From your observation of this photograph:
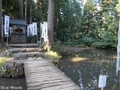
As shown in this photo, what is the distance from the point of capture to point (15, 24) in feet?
45.9

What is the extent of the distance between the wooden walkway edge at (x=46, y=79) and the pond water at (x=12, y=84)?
51 centimetres

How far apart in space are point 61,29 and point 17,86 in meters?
13.6

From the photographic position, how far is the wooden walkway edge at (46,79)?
463 cm

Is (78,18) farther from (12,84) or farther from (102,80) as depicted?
(102,80)

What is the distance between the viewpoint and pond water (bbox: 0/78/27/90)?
5898 mm

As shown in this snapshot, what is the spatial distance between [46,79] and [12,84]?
158 cm

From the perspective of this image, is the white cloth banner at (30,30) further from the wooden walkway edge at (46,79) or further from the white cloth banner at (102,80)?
the white cloth banner at (102,80)

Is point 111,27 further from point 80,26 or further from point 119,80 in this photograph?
point 119,80

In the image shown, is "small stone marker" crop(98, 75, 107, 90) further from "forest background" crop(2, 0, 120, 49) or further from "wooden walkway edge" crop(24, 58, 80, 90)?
"forest background" crop(2, 0, 120, 49)

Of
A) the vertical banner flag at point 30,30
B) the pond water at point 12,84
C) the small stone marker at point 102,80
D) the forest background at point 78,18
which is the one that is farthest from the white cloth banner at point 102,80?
the forest background at point 78,18

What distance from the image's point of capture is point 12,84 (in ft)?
20.7

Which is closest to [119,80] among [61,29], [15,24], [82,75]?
[82,75]

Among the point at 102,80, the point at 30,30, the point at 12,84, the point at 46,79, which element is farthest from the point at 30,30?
the point at 102,80

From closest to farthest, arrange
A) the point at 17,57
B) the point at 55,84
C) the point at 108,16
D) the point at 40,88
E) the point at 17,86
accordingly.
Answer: the point at 40,88
the point at 55,84
the point at 17,86
the point at 17,57
the point at 108,16
